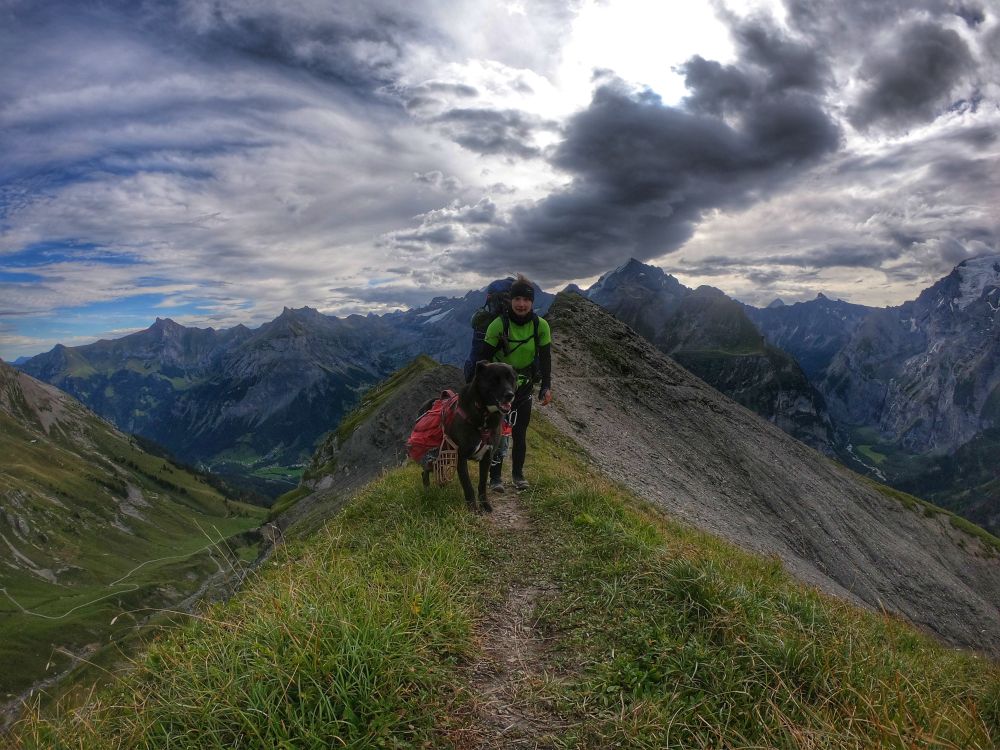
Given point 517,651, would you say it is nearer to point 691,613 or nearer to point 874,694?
point 691,613

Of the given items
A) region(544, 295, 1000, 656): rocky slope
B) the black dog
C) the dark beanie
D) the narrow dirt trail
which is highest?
the dark beanie

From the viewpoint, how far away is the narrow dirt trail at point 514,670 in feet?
15.2

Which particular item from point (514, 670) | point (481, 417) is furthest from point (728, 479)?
point (514, 670)

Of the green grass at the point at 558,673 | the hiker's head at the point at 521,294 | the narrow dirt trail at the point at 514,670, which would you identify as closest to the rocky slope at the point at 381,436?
the hiker's head at the point at 521,294

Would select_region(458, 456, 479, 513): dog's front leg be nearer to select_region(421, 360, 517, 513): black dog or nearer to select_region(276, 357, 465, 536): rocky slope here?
select_region(421, 360, 517, 513): black dog

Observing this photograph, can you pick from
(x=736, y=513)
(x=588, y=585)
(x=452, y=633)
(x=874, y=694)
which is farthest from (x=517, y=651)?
(x=736, y=513)

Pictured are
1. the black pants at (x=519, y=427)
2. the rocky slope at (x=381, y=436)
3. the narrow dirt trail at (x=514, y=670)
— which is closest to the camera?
the narrow dirt trail at (x=514, y=670)

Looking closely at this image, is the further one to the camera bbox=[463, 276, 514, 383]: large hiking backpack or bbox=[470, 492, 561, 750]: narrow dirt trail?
bbox=[463, 276, 514, 383]: large hiking backpack

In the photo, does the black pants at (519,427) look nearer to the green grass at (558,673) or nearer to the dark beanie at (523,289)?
the dark beanie at (523,289)

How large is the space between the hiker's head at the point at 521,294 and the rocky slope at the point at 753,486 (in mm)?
22580

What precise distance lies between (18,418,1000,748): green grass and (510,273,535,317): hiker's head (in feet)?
18.5

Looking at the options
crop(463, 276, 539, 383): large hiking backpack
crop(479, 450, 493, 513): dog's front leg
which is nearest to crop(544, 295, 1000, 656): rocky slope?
crop(463, 276, 539, 383): large hiking backpack

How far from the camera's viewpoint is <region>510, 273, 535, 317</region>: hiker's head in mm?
11031

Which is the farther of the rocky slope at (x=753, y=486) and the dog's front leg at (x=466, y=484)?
the rocky slope at (x=753, y=486)
